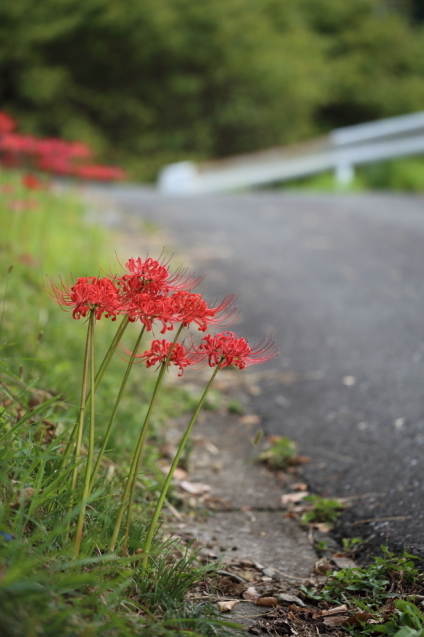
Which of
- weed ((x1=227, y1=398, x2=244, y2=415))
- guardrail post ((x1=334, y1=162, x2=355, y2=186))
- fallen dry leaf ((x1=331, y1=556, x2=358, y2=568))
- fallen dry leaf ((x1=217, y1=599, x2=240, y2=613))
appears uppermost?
guardrail post ((x1=334, y1=162, x2=355, y2=186))

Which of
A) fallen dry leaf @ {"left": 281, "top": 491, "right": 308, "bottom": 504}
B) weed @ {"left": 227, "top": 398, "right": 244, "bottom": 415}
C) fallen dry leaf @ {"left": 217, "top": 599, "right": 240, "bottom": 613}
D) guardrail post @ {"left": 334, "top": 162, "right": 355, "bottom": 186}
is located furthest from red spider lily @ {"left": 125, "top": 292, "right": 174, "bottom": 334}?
guardrail post @ {"left": 334, "top": 162, "right": 355, "bottom": 186}

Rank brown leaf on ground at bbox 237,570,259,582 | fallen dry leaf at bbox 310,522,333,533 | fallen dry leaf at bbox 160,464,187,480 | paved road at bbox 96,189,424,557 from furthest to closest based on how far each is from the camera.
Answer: fallen dry leaf at bbox 160,464,187,480
paved road at bbox 96,189,424,557
fallen dry leaf at bbox 310,522,333,533
brown leaf on ground at bbox 237,570,259,582

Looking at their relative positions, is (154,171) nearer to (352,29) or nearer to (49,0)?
(49,0)

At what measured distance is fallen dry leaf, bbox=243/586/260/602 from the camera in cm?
233

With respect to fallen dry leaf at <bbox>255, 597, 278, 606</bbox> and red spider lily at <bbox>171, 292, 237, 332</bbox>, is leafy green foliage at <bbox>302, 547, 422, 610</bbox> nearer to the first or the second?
fallen dry leaf at <bbox>255, 597, 278, 606</bbox>

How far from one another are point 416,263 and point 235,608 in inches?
173

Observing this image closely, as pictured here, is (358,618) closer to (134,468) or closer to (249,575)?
(249,575)

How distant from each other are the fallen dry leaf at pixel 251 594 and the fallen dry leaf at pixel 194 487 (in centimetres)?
90

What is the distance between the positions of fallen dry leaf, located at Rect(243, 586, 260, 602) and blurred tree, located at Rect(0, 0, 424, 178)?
15.6 m

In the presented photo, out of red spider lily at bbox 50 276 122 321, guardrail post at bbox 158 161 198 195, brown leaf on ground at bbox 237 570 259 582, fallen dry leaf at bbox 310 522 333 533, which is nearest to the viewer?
red spider lily at bbox 50 276 122 321

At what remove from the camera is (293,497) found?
3.19 m

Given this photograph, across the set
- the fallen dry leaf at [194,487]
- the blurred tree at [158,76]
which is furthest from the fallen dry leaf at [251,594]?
the blurred tree at [158,76]

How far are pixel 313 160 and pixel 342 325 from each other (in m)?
8.09

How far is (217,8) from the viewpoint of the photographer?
705 inches
